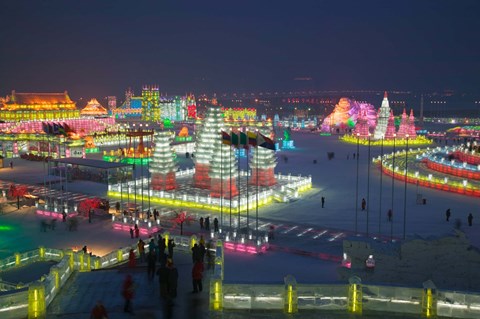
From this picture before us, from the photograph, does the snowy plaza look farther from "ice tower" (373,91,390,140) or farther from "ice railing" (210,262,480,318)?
"ice tower" (373,91,390,140)

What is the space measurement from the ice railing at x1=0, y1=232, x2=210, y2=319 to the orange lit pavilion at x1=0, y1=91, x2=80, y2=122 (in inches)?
3018

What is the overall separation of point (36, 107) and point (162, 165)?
6539cm

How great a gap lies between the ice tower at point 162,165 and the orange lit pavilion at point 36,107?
2371 inches

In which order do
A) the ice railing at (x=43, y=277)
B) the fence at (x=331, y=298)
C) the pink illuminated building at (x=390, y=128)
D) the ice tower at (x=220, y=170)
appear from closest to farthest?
the ice railing at (x=43, y=277) < the fence at (x=331, y=298) < the ice tower at (x=220, y=170) < the pink illuminated building at (x=390, y=128)

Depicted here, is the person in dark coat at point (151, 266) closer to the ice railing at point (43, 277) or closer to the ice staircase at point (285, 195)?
the ice railing at point (43, 277)

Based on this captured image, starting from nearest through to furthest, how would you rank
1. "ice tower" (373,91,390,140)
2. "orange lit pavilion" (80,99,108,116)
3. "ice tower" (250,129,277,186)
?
"ice tower" (250,129,277,186), "ice tower" (373,91,390,140), "orange lit pavilion" (80,99,108,116)

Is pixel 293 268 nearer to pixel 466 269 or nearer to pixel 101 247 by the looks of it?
pixel 466 269

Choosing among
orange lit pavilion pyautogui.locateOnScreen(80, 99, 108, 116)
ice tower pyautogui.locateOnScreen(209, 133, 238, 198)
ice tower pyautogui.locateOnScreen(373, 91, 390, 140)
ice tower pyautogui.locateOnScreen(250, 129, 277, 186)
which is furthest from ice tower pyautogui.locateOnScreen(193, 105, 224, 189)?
orange lit pavilion pyautogui.locateOnScreen(80, 99, 108, 116)

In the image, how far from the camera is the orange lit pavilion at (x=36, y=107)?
93.0 meters

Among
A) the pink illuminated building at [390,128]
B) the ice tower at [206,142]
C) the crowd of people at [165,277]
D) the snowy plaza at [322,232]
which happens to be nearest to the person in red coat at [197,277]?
the crowd of people at [165,277]

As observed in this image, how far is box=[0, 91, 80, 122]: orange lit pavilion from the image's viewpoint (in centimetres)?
9303

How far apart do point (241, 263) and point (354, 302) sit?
35.8 feet

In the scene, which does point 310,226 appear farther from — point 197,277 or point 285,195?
point 197,277

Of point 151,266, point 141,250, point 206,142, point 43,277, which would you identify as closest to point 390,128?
point 206,142
